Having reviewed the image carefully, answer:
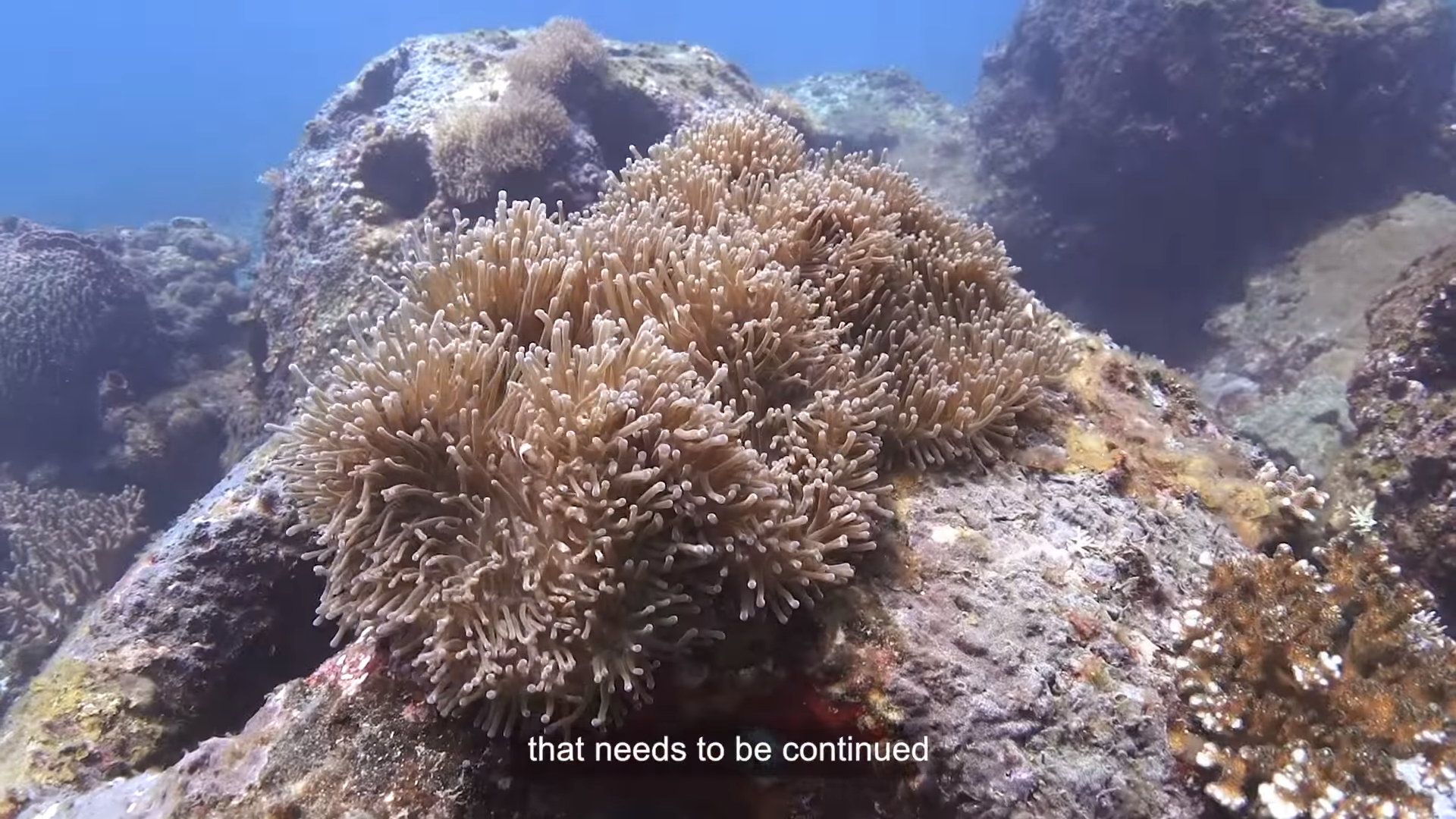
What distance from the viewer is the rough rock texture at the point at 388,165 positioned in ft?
23.9

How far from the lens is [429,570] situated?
236 centimetres

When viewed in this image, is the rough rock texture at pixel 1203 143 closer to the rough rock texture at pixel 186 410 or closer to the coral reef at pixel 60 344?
the rough rock texture at pixel 186 410

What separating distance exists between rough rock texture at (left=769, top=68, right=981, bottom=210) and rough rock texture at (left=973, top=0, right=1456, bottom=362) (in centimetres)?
192

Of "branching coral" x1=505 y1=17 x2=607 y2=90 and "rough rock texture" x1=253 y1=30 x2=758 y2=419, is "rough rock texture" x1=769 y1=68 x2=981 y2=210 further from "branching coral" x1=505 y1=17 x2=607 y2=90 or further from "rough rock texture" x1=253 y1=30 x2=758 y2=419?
"branching coral" x1=505 y1=17 x2=607 y2=90

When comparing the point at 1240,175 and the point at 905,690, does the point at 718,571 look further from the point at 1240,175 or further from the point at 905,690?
the point at 1240,175

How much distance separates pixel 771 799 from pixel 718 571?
0.67 metres

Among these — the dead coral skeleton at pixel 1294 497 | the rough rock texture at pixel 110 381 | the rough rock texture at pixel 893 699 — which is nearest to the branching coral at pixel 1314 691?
the rough rock texture at pixel 893 699

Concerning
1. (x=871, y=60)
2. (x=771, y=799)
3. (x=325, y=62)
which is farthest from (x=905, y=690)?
(x=325, y=62)

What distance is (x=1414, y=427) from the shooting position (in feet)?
18.1

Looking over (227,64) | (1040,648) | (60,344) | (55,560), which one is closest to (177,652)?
(1040,648)

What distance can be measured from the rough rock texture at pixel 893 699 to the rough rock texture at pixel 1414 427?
2.63 m

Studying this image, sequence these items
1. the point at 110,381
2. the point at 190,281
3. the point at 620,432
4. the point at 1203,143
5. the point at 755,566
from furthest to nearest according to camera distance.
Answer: the point at 190,281 → the point at 1203,143 → the point at 110,381 → the point at 755,566 → the point at 620,432

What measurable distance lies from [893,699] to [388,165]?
24.8 ft

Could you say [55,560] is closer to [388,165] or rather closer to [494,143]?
[388,165]
